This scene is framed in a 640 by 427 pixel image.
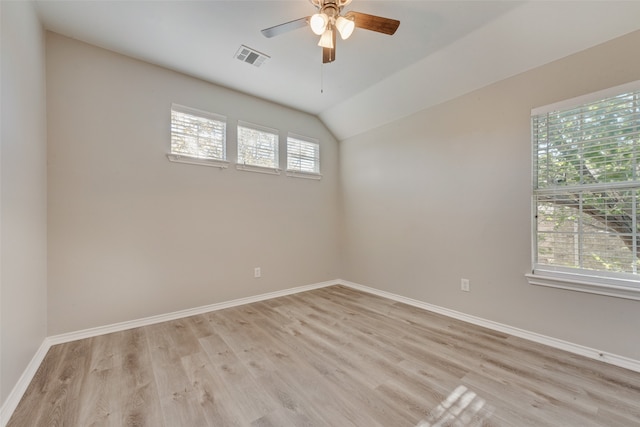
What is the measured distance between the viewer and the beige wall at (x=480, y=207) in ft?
6.77

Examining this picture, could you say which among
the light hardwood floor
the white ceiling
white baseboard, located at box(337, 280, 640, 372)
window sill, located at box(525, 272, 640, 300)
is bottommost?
the light hardwood floor

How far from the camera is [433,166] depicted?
315 cm

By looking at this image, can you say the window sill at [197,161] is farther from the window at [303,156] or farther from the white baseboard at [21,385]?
the white baseboard at [21,385]

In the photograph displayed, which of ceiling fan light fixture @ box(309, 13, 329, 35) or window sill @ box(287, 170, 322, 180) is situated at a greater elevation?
ceiling fan light fixture @ box(309, 13, 329, 35)

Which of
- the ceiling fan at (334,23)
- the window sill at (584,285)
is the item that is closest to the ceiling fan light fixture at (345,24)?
the ceiling fan at (334,23)

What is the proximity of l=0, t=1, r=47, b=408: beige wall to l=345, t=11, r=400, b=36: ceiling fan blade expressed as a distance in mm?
2135

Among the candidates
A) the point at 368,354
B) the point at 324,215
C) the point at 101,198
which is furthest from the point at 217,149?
the point at 368,354

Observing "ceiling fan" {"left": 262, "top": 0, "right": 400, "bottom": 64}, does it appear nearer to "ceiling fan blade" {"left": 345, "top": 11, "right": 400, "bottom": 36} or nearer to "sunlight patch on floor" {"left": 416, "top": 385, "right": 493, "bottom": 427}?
"ceiling fan blade" {"left": 345, "top": 11, "right": 400, "bottom": 36}

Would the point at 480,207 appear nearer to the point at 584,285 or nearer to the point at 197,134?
the point at 584,285

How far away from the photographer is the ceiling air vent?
8.46ft

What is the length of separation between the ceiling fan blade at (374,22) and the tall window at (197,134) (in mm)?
2120

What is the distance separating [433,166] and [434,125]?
0.50m

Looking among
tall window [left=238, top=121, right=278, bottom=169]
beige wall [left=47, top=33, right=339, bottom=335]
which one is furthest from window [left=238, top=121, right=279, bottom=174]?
beige wall [left=47, top=33, right=339, bottom=335]

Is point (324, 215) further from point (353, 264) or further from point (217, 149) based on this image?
point (217, 149)
